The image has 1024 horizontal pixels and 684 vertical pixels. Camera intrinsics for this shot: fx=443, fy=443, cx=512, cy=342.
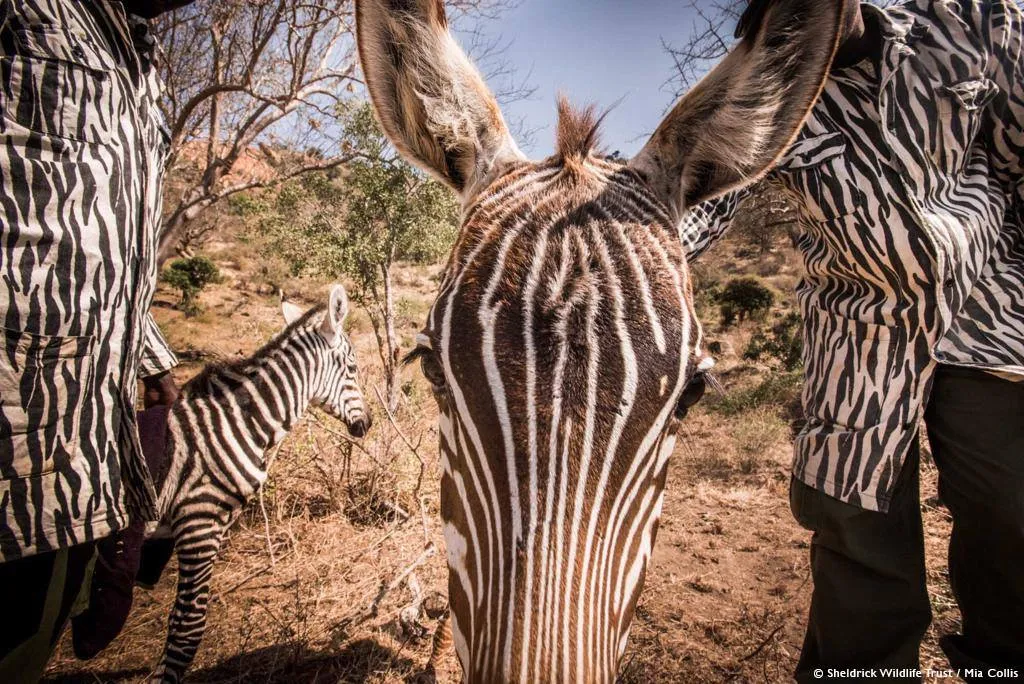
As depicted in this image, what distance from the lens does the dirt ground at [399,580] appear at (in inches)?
125

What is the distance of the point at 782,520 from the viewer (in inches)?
204

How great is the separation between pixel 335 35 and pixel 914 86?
878 cm

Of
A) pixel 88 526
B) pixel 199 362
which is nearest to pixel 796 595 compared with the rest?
pixel 88 526

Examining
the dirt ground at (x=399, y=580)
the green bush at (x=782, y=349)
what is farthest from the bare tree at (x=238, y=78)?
the green bush at (x=782, y=349)

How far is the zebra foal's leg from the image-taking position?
9.82 ft

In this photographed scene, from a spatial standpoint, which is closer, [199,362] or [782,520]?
[782,520]

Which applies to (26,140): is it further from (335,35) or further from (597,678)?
(335,35)

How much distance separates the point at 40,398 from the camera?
1.26m

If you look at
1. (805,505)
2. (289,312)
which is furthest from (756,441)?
(289,312)

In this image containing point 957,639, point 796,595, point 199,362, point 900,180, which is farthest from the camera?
point 199,362

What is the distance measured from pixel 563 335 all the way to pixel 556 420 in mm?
212

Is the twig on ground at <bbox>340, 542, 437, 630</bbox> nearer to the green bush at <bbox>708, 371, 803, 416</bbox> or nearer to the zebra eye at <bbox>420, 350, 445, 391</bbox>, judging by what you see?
the zebra eye at <bbox>420, 350, 445, 391</bbox>

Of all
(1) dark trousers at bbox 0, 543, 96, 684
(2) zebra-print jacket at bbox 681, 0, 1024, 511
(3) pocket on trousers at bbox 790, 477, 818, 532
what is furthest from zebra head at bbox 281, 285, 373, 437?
(2) zebra-print jacket at bbox 681, 0, 1024, 511

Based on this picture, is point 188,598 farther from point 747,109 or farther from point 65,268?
point 747,109
